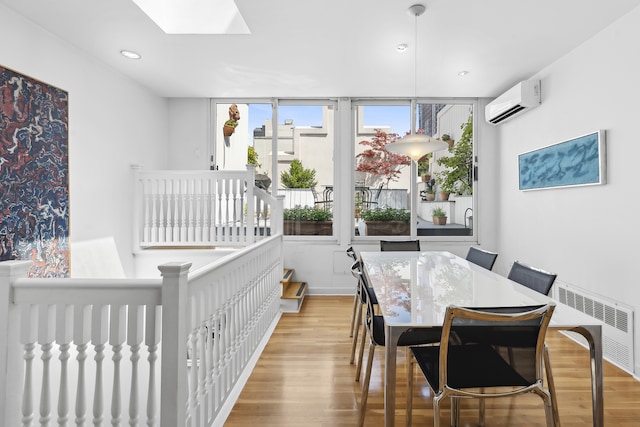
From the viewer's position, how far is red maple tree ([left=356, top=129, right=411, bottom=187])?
4984 millimetres

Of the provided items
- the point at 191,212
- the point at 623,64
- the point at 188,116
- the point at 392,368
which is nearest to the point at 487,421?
the point at 392,368

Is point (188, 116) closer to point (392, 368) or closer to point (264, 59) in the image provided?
point (264, 59)

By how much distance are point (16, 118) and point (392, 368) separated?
3.15 meters

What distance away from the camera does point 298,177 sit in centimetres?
502

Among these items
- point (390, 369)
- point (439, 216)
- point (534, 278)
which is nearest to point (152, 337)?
point (390, 369)

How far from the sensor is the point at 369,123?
4992mm

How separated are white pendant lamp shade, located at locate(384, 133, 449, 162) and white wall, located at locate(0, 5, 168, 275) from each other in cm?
286

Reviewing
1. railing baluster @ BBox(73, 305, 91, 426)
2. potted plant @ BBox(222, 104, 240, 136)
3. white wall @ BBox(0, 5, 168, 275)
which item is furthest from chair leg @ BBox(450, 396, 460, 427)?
potted plant @ BBox(222, 104, 240, 136)

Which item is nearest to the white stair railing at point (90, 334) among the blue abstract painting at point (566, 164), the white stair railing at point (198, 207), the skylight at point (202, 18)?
the skylight at point (202, 18)

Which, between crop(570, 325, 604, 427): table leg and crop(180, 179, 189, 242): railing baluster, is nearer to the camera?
crop(570, 325, 604, 427): table leg

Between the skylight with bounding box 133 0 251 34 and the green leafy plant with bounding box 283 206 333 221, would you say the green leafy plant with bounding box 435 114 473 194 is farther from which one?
the skylight with bounding box 133 0 251 34

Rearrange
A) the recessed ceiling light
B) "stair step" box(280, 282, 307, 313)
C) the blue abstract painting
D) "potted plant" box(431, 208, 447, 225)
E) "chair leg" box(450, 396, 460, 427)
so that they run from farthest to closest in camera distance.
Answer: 1. "potted plant" box(431, 208, 447, 225)
2. "stair step" box(280, 282, 307, 313)
3. the recessed ceiling light
4. the blue abstract painting
5. "chair leg" box(450, 396, 460, 427)

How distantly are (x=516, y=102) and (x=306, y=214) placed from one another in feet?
9.53

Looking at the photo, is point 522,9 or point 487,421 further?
point 522,9
